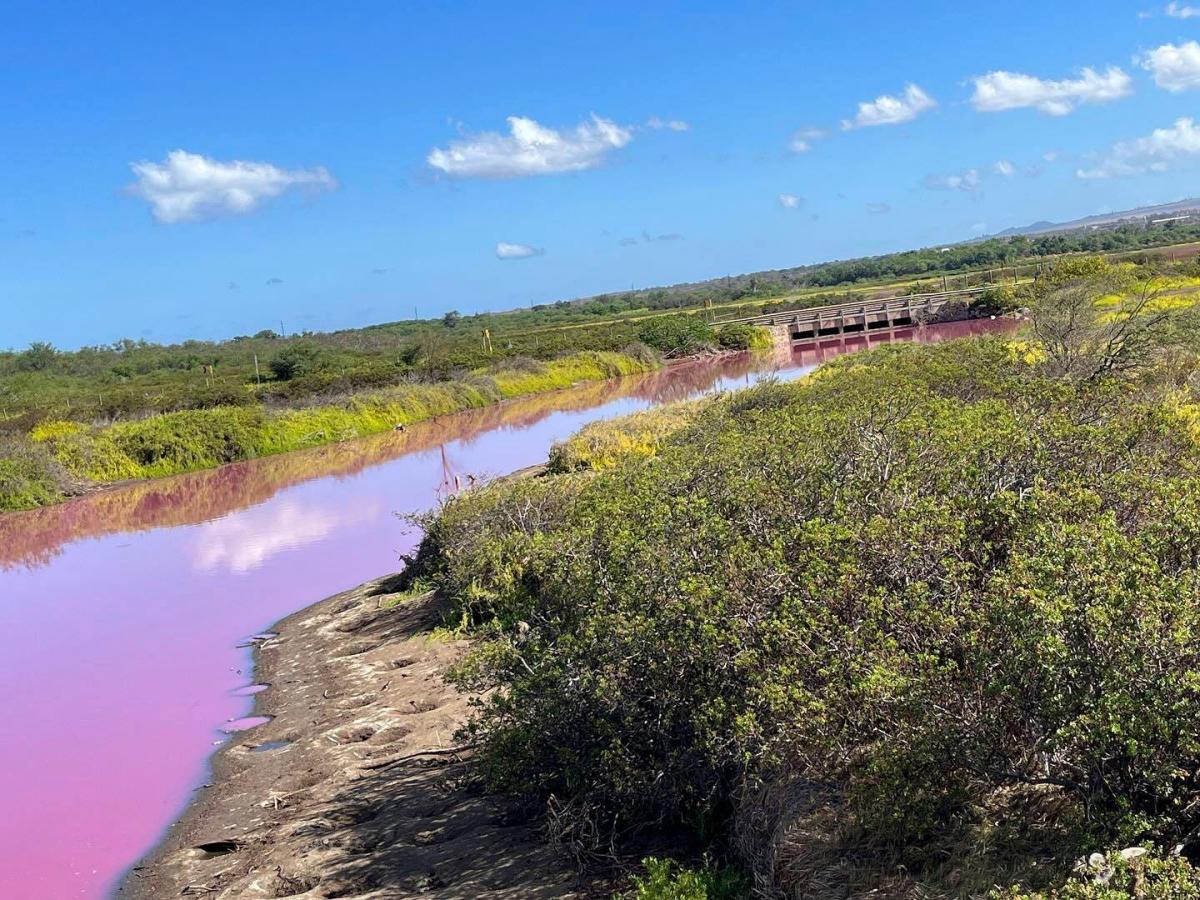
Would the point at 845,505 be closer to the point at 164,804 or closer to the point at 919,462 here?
the point at 919,462

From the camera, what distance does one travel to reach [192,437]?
3120 cm

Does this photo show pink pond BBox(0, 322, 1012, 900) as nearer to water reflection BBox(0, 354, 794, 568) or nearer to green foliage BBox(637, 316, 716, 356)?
water reflection BBox(0, 354, 794, 568)

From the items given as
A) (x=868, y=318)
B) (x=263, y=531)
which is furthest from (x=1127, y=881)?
(x=868, y=318)

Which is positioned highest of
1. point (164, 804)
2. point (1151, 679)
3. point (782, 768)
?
point (1151, 679)

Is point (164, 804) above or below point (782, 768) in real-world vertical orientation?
below

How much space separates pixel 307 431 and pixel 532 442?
9.94 metres

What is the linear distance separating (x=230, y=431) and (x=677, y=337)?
26.9 metres

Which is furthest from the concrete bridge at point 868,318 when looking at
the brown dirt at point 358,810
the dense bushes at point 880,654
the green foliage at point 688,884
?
the green foliage at point 688,884

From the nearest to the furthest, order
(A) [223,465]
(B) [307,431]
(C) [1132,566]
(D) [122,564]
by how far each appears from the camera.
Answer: (C) [1132,566] → (D) [122,564] → (A) [223,465] → (B) [307,431]

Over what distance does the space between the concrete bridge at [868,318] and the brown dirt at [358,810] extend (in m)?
47.8

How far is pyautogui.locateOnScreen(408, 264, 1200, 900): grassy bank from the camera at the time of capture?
3.70m

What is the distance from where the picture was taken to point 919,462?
21.5 ft

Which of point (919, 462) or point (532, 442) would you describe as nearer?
point (919, 462)

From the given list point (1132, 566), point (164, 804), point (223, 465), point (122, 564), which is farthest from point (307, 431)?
point (1132, 566)
